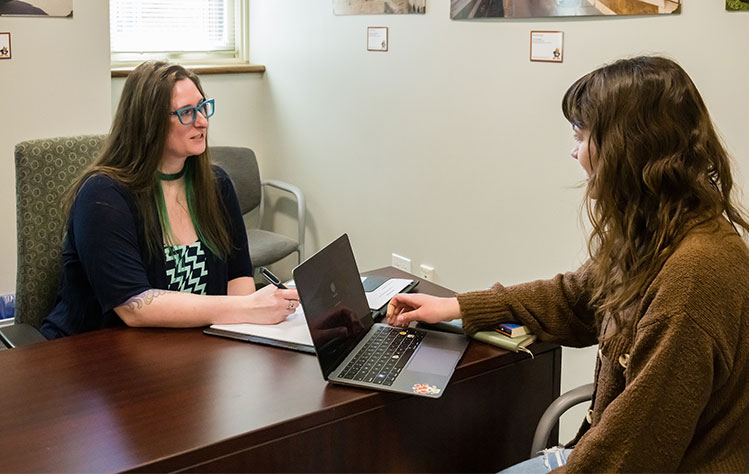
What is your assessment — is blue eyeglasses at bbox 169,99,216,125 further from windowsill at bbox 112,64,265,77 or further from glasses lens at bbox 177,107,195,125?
windowsill at bbox 112,64,265,77

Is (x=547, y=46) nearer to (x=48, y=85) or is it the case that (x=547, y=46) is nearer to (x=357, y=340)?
(x=357, y=340)

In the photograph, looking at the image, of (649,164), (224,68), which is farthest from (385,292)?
(224,68)

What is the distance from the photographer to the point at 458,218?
3.08 meters

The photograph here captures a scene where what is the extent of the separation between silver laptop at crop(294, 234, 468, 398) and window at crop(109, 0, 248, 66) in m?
2.71

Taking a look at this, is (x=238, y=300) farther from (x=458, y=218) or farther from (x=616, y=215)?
(x=458, y=218)

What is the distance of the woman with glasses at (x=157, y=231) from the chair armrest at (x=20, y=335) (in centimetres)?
6

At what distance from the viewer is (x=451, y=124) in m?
3.03

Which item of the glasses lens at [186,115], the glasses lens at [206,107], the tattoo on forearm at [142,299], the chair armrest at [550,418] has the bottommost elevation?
the chair armrest at [550,418]

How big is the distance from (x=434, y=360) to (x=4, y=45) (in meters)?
2.21

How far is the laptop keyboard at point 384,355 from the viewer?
1.49 meters

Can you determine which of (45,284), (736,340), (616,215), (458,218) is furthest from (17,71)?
(736,340)

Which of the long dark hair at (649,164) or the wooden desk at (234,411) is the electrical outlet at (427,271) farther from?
the long dark hair at (649,164)

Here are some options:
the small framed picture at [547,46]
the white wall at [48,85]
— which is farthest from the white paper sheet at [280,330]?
the white wall at [48,85]

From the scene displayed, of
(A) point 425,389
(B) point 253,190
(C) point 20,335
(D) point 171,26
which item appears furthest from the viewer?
(D) point 171,26
